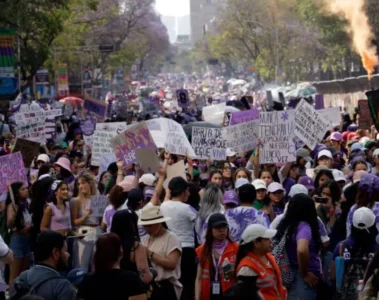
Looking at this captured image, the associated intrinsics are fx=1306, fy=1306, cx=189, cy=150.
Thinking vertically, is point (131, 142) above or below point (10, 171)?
above

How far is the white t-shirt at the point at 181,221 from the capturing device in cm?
1082

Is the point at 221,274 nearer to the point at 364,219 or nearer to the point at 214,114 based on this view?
the point at 364,219

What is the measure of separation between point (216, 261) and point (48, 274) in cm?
194

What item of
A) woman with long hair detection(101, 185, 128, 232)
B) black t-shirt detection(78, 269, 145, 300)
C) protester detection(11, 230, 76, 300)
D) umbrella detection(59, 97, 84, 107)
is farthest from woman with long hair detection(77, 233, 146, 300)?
umbrella detection(59, 97, 84, 107)

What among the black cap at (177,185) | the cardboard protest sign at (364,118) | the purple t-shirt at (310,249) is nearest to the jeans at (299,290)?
the purple t-shirt at (310,249)

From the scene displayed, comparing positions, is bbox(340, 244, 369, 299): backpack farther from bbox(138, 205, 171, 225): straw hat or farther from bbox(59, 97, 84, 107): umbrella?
bbox(59, 97, 84, 107): umbrella

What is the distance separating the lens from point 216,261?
9.41m

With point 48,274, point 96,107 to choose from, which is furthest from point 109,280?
point 96,107

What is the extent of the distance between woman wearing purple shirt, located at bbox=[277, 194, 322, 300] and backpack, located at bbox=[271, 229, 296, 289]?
3cm

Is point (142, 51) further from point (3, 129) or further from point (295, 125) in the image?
point (295, 125)

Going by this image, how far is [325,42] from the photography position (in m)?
59.3

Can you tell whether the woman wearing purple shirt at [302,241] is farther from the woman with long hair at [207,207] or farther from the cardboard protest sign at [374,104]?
the cardboard protest sign at [374,104]

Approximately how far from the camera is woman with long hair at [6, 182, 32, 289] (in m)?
12.1

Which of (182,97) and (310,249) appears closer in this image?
(310,249)
